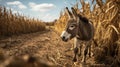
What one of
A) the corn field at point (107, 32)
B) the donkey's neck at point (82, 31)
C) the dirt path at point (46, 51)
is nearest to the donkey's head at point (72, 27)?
the donkey's neck at point (82, 31)

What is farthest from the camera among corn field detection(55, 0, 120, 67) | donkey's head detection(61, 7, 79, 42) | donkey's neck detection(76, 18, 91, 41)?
corn field detection(55, 0, 120, 67)

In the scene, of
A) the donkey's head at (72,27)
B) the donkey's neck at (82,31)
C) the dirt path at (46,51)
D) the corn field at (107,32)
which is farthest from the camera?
the corn field at (107,32)

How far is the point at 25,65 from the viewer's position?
14.3 inches

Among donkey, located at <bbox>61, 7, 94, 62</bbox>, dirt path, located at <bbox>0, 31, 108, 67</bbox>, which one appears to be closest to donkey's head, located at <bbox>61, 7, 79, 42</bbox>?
donkey, located at <bbox>61, 7, 94, 62</bbox>

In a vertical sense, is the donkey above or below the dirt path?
above

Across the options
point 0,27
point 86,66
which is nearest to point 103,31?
point 86,66

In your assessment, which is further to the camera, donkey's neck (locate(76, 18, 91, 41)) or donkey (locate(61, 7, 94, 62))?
donkey's neck (locate(76, 18, 91, 41))

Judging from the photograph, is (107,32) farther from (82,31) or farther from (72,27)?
(72,27)

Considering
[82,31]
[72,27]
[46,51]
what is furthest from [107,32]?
[46,51]

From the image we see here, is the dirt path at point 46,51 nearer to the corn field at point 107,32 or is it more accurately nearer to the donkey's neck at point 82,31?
the corn field at point 107,32

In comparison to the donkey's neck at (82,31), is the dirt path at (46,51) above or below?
below

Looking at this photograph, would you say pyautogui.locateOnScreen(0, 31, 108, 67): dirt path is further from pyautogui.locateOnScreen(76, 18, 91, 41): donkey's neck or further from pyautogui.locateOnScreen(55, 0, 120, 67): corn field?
pyautogui.locateOnScreen(76, 18, 91, 41): donkey's neck

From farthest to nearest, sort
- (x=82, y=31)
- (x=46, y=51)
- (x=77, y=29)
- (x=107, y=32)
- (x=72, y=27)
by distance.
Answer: (x=46, y=51) < (x=107, y=32) < (x=82, y=31) < (x=77, y=29) < (x=72, y=27)

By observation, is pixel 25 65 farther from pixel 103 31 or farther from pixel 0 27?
pixel 0 27
